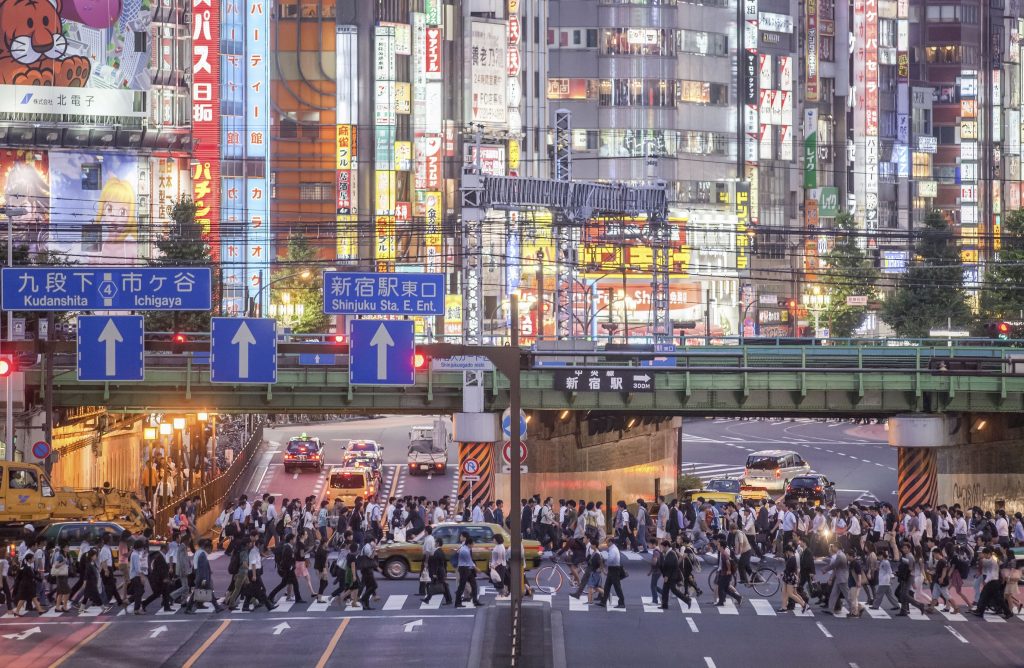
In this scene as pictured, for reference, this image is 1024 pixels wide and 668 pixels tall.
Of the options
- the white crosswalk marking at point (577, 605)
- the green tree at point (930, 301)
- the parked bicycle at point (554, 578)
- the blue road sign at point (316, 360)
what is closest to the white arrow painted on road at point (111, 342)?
the blue road sign at point (316, 360)

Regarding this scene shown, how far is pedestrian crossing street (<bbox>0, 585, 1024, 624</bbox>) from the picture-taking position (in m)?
34.5

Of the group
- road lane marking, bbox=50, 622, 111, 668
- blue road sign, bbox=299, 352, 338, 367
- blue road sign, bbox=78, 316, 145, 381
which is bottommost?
road lane marking, bbox=50, 622, 111, 668

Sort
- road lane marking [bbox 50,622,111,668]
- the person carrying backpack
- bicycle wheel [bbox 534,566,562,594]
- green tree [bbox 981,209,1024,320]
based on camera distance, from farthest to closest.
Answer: green tree [bbox 981,209,1024,320]
bicycle wheel [bbox 534,566,562,594]
the person carrying backpack
road lane marking [bbox 50,622,111,668]

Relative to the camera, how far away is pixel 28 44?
3565 inches

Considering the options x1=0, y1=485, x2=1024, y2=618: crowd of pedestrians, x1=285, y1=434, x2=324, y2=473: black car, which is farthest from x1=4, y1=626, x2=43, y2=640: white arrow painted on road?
Answer: x1=285, y1=434, x2=324, y2=473: black car

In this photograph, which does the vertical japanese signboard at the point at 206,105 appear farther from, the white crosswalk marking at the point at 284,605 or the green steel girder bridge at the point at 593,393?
the white crosswalk marking at the point at 284,605

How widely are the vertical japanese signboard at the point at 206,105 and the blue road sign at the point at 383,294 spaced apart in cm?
4662

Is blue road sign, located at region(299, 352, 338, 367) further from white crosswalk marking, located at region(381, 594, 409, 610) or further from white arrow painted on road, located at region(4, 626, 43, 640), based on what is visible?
white arrow painted on road, located at region(4, 626, 43, 640)

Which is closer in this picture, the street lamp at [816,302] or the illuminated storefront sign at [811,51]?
the street lamp at [816,302]

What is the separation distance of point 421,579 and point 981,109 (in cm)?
13545

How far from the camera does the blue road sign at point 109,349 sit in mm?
43906

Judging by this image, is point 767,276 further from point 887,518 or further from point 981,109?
point 887,518

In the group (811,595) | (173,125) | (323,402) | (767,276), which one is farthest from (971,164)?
(811,595)

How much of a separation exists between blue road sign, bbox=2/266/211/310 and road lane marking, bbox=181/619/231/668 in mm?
14098
